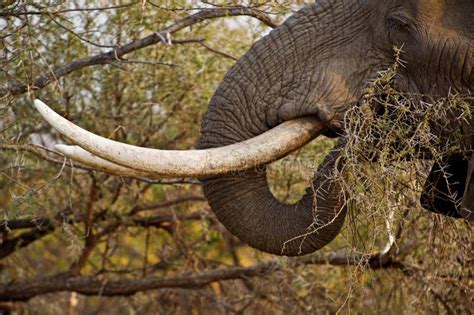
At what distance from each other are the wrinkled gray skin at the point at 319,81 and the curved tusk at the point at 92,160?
0.46m

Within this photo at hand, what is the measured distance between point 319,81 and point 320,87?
28mm

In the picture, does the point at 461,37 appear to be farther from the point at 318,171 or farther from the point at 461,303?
the point at 461,303

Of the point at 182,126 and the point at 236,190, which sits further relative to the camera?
the point at 182,126

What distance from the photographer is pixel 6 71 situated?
4.65m

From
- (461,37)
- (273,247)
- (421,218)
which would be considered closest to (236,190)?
(273,247)

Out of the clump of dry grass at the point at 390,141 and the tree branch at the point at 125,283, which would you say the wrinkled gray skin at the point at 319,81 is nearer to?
the clump of dry grass at the point at 390,141

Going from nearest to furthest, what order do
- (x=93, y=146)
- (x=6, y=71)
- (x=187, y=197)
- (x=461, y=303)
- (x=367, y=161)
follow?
(x=93, y=146) → (x=367, y=161) → (x=6, y=71) → (x=461, y=303) → (x=187, y=197)

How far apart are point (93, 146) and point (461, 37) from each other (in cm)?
139

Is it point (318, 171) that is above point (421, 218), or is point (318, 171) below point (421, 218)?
above

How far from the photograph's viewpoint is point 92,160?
3.68 metres

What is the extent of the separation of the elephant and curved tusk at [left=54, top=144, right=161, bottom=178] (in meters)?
0.36

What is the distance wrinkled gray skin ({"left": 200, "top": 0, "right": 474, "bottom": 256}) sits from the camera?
4.05m

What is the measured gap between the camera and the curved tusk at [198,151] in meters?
3.58

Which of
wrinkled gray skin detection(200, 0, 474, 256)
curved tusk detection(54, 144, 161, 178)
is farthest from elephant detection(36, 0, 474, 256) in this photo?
curved tusk detection(54, 144, 161, 178)
